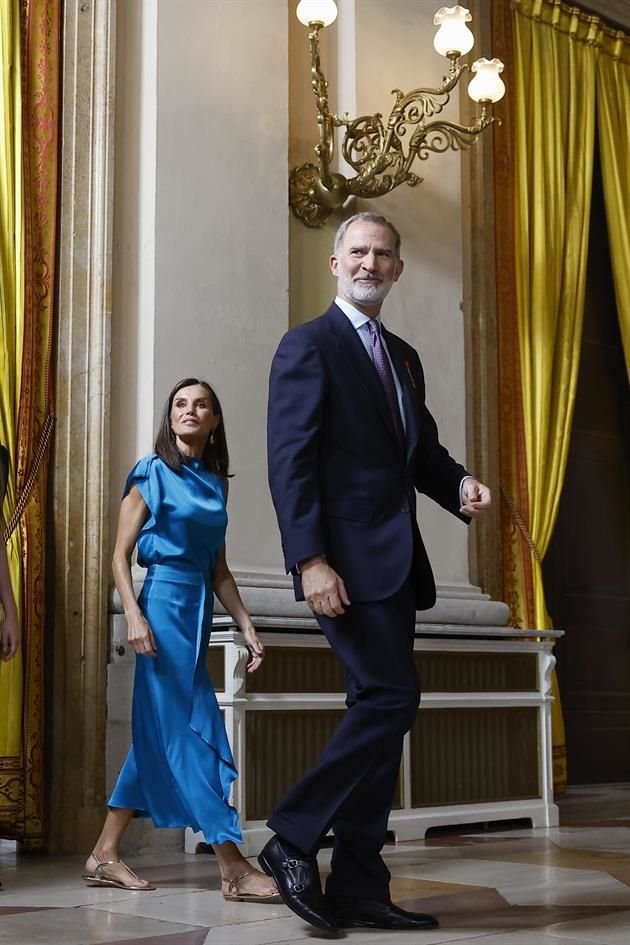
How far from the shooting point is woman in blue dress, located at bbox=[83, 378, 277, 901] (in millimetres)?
3715

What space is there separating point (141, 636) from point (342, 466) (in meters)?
1.00

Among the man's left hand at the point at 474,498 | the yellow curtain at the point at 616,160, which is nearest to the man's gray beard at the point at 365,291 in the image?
the man's left hand at the point at 474,498

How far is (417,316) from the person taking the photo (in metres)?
6.32

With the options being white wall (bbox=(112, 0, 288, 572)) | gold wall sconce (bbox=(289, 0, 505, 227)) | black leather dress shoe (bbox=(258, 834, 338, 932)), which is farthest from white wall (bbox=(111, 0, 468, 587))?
black leather dress shoe (bbox=(258, 834, 338, 932))

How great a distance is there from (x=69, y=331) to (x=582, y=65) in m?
3.90

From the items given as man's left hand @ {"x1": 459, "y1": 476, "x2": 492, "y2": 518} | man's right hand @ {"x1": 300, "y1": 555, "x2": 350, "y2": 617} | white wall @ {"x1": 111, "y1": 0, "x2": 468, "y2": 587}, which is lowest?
man's right hand @ {"x1": 300, "y1": 555, "x2": 350, "y2": 617}

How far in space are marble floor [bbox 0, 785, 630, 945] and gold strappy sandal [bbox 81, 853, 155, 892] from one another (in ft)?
0.15

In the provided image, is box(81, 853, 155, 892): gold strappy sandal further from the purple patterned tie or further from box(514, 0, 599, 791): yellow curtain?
box(514, 0, 599, 791): yellow curtain

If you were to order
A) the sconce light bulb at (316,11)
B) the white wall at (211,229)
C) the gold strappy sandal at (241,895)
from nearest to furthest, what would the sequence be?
the gold strappy sandal at (241,895), the white wall at (211,229), the sconce light bulb at (316,11)

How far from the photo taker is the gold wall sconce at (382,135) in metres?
5.75

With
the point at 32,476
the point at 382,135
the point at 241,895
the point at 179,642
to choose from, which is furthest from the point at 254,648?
the point at 382,135

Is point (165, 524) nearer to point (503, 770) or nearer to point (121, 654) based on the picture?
point (121, 654)

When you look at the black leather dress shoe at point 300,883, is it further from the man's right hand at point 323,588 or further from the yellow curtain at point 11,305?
the yellow curtain at point 11,305

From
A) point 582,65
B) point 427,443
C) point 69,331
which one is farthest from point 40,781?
point 582,65
